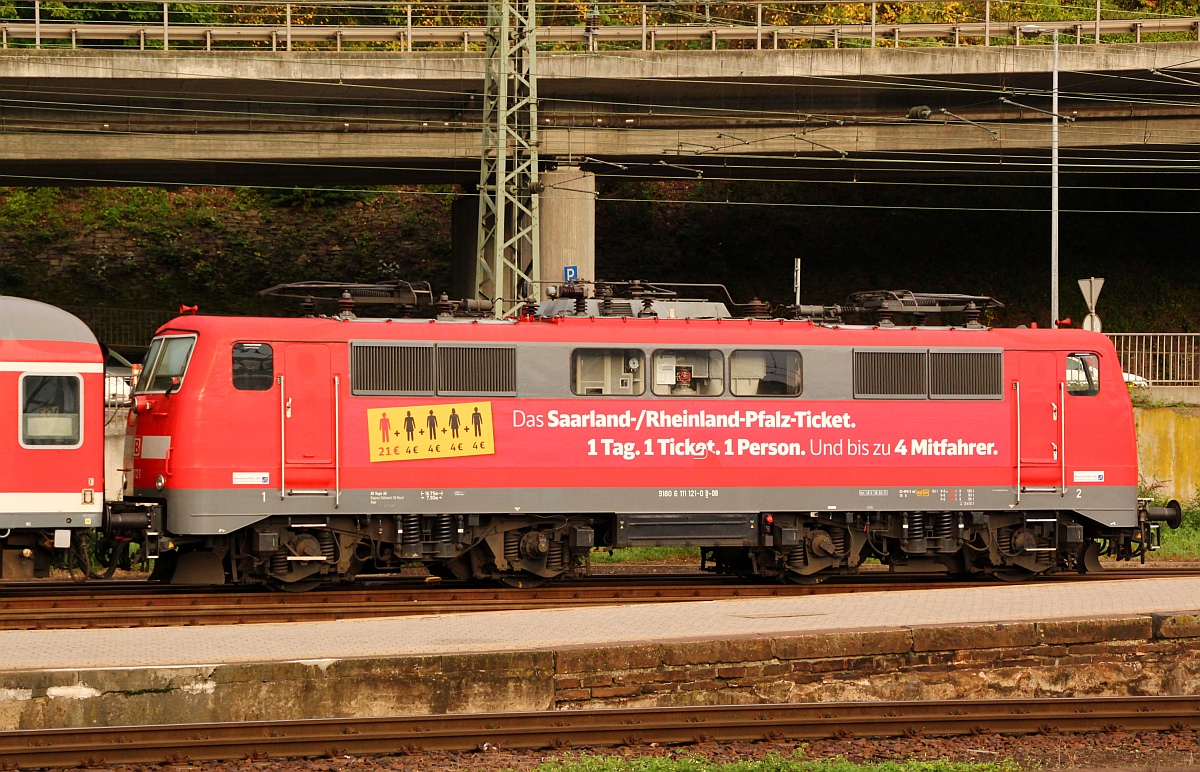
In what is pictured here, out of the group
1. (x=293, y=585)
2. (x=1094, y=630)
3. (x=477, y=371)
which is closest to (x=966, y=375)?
(x=1094, y=630)

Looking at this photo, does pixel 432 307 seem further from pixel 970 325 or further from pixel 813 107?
pixel 813 107

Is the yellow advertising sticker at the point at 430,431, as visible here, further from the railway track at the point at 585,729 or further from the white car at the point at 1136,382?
the white car at the point at 1136,382

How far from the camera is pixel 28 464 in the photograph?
16.5 m

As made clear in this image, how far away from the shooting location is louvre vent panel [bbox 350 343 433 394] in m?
17.9

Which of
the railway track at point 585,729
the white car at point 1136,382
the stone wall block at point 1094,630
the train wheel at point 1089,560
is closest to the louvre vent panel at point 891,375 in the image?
the train wheel at point 1089,560

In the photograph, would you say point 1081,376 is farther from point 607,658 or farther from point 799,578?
point 607,658

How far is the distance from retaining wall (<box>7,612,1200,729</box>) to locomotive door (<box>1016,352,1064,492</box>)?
6535mm

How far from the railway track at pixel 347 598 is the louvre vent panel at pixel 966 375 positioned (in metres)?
2.77

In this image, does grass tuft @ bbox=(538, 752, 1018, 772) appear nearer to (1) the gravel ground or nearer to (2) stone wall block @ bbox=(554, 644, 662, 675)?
(1) the gravel ground

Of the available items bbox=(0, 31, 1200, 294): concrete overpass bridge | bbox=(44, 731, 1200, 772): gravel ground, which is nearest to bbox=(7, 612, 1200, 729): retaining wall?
bbox=(44, 731, 1200, 772): gravel ground

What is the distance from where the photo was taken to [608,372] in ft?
61.3

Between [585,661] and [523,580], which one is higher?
[585,661]

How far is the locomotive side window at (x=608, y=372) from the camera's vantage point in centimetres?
1859

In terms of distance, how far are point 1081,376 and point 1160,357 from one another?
13.3 m
